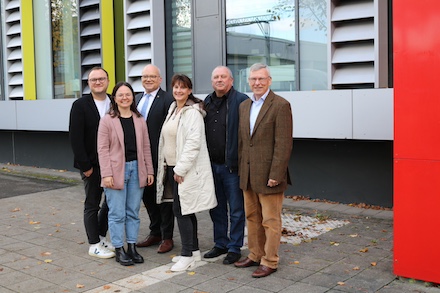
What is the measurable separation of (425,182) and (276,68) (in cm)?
528

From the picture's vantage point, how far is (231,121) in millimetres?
5824

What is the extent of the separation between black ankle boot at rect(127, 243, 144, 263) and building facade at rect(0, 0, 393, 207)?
3.87m

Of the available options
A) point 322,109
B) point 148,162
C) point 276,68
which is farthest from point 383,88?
point 148,162

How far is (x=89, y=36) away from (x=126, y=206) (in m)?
7.90

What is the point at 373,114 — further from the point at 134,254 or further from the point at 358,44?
the point at 134,254

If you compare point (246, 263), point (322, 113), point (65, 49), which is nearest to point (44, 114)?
point (65, 49)

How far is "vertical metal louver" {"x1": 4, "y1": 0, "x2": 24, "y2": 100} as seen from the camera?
14617mm

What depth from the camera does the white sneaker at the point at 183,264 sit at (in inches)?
225

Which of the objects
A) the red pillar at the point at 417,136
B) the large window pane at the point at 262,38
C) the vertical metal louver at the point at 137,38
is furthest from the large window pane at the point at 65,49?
the red pillar at the point at 417,136

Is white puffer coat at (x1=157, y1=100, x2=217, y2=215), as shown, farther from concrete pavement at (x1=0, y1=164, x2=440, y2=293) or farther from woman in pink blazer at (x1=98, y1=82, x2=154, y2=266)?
concrete pavement at (x1=0, y1=164, x2=440, y2=293)

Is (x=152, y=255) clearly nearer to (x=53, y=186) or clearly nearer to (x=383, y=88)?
(x=383, y=88)

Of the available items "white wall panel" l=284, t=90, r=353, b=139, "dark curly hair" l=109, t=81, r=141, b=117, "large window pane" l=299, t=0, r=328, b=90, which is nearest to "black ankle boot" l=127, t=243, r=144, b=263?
"dark curly hair" l=109, t=81, r=141, b=117

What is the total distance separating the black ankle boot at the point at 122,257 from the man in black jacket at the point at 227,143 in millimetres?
994

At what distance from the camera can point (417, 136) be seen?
4969mm
